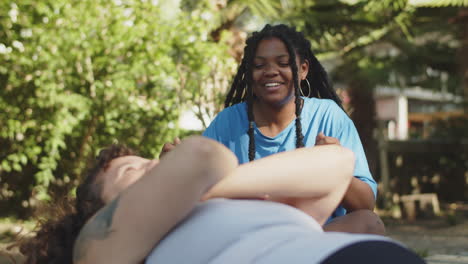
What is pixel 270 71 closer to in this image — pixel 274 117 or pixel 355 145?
pixel 274 117

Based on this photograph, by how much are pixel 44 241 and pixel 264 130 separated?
1380 millimetres

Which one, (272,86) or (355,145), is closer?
(355,145)

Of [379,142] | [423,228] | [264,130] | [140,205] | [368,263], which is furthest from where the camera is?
[379,142]

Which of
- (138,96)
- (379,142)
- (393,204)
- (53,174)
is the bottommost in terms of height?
(393,204)

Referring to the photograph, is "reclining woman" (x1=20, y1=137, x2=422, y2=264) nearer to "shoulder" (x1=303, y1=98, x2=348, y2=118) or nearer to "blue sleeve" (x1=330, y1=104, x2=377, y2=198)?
"blue sleeve" (x1=330, y1=104, x2=377, y2=198)

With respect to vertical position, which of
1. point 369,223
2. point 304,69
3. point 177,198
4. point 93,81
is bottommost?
point 369,223

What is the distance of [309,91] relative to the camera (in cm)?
323

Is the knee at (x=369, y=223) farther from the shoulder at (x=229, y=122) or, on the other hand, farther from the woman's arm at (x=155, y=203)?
the woman's arm at (x=155, y=203)

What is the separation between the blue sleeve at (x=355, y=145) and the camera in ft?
8.27

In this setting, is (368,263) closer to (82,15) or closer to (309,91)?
(309,91)

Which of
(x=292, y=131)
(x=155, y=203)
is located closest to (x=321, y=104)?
(x=292, y=131)

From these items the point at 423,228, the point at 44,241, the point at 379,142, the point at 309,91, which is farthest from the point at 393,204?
the point at 44,241

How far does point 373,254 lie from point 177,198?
44 centimetres

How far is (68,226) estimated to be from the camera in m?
1.72
